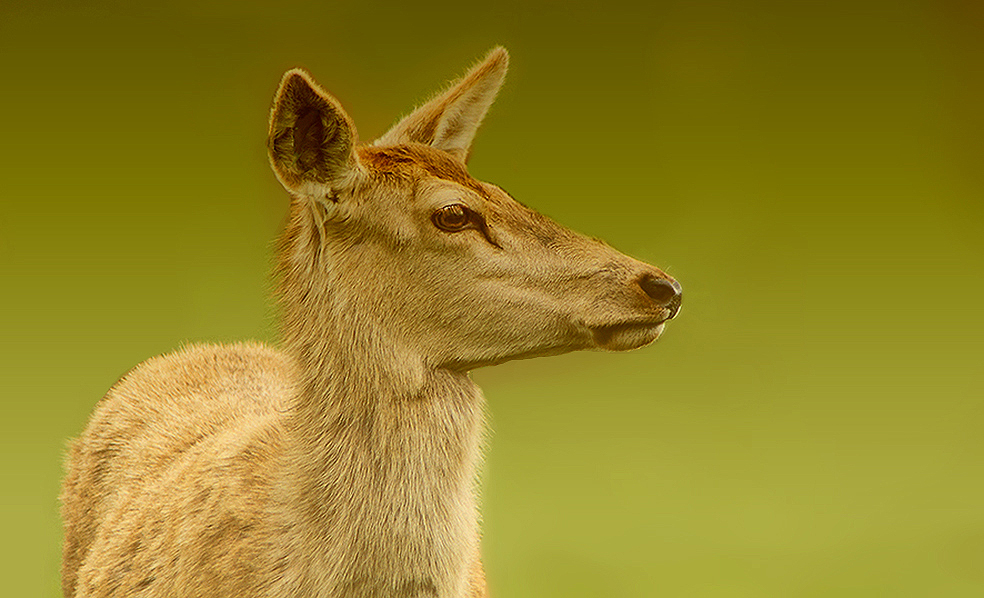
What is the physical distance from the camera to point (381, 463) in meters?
3.07

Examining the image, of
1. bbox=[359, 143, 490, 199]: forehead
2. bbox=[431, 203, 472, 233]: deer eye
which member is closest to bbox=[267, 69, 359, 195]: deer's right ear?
bbox=[359, 143, 490, 199]: forehead

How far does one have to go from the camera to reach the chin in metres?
2.96

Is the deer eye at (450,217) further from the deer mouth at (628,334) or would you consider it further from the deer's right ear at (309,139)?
the deer mouth at (628,334)

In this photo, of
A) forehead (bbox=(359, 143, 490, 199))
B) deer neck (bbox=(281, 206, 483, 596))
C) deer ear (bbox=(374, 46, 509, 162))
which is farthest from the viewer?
deer ear (bbox=(374, 46, 509, 162))

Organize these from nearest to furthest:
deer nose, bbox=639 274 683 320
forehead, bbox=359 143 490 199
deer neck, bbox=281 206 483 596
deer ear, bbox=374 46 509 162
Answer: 1. deer nose, bbox=639 274 683 320
2. deer neck, bbox=281 206 483 596
3. forehead, bbox=359 143 490 199
4. deer ear, bbox=374 46 509 162

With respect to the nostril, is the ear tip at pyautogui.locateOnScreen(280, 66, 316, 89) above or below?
above

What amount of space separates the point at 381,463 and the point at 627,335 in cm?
81

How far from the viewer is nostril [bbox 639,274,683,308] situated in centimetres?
293

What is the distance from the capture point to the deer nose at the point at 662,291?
2.93 m

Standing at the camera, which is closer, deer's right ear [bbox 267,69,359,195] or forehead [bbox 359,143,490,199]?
deer's right ear [bbox 267,69,359,195]

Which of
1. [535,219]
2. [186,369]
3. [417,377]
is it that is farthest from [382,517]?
[186,369]

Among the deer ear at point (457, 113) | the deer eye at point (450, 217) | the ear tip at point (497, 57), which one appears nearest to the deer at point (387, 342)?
the deer eye at point (450, 217)

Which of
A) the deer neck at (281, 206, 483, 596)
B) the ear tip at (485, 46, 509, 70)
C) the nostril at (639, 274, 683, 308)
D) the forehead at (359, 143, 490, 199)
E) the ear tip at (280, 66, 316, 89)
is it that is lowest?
the deer neck at (281, 206, 483, 596)

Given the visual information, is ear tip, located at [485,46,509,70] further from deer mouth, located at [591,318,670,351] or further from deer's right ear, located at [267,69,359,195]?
deer mouth, located at [591,318,670,351]
